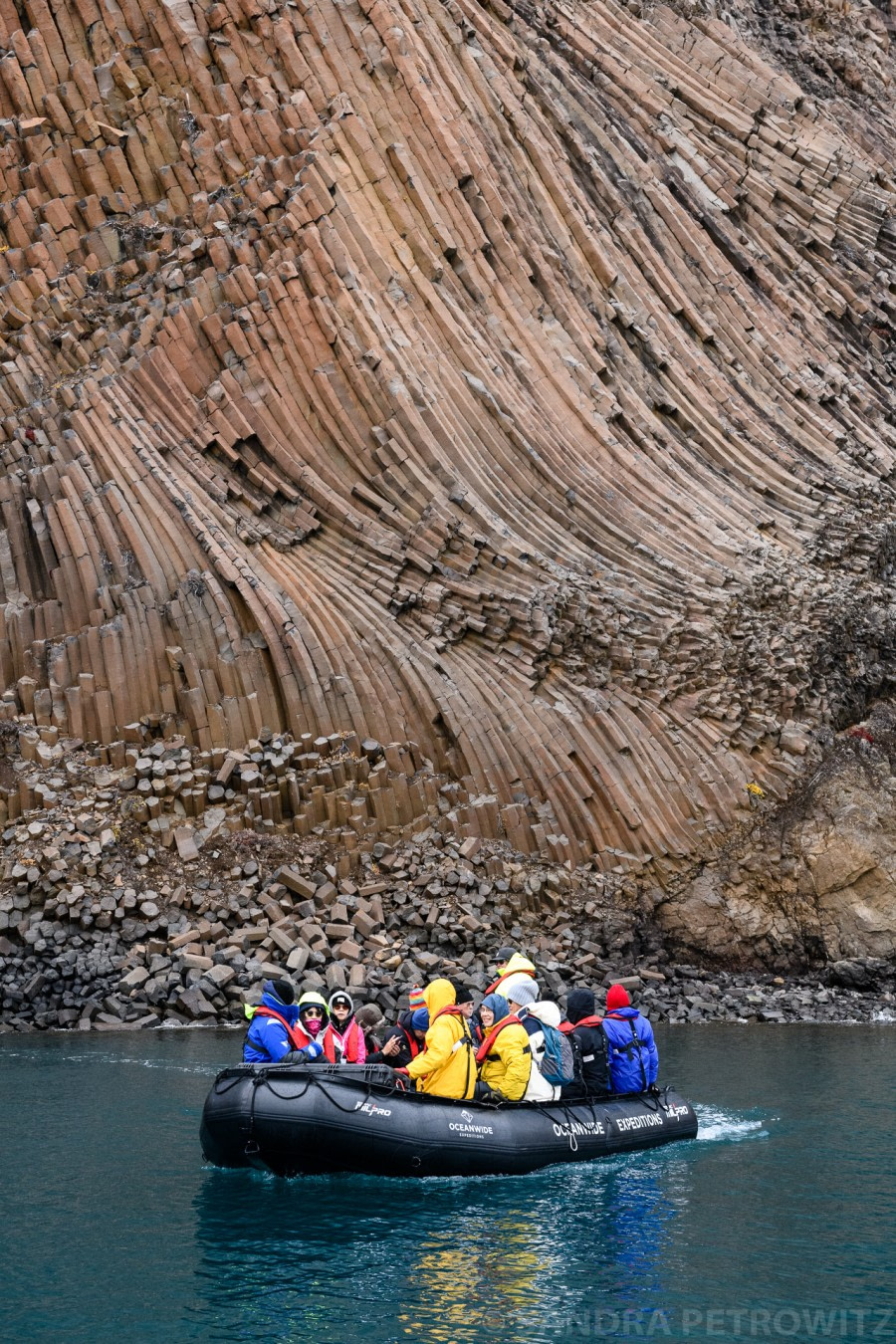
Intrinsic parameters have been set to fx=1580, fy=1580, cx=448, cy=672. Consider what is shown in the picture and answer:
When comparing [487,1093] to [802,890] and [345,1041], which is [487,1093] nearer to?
[345,1041]

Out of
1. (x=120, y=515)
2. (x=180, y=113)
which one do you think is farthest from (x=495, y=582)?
(x=180, y=113)

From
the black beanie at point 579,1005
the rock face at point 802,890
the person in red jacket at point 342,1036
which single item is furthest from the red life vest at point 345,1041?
the rock face at point 802,890

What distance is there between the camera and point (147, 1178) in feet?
50.5

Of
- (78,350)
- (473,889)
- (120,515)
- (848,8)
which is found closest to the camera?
(473,889)

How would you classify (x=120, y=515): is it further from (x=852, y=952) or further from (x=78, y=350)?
(x=852, y=952)

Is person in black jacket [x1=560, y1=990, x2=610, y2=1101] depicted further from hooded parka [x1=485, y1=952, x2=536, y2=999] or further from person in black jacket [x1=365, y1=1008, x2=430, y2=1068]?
person in black jacket [x1=365, y1=1008, x2=430, y2=1068]

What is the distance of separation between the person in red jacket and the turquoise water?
4.45ft

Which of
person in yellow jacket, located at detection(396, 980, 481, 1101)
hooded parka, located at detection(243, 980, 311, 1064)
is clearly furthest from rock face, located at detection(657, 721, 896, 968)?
hooded parka, located at detection(243, 980, 311, 1064)

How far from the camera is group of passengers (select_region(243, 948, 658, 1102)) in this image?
15578mm

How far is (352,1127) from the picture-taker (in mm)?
14852

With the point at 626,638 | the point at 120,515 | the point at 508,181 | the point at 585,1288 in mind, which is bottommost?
the point at 585,1288

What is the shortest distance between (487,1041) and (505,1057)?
0.24 m

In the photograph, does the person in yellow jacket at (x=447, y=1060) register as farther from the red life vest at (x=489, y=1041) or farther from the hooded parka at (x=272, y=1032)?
the hooded parka at (x=272, y=1032)

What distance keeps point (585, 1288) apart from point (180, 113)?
3044 centimetres
